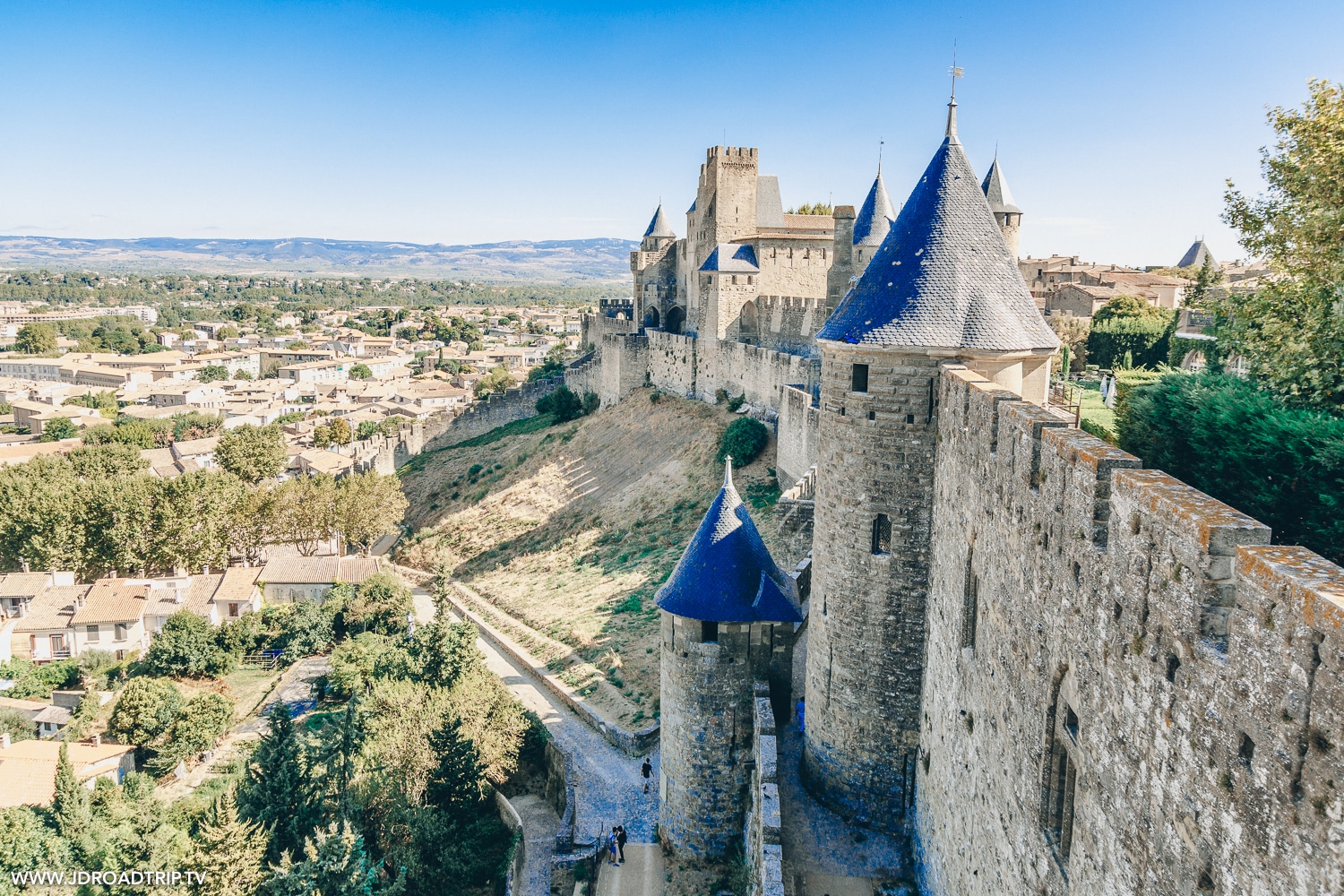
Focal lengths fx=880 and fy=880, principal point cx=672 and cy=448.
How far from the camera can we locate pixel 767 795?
12.2m

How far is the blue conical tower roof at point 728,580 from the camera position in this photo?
14109mm

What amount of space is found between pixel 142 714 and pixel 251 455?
93.8ft

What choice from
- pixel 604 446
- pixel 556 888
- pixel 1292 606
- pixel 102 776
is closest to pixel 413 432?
pixel 604 446

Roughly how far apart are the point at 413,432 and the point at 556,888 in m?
44.9

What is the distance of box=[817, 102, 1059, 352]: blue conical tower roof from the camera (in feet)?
35.0

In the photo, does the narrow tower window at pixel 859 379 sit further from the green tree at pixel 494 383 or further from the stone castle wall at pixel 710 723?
the green tree at pixel 494 383

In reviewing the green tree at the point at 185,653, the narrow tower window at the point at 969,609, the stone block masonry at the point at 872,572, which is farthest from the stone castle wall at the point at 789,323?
the narrow tower window at the point at 969,609

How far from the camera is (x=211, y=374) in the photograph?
108625 millimetres

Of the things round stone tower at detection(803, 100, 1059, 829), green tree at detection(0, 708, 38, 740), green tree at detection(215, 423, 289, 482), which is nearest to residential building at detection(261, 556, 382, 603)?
green tree at detection(0, 708, 38, 740)

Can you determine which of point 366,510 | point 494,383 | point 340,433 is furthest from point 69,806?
point 494,383

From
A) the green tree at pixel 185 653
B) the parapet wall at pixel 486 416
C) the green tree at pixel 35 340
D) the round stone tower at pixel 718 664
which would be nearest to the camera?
the round stone tower at pixel 718 664

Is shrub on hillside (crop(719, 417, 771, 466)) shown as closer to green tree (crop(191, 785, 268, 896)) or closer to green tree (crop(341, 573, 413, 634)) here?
green tree (crop(341, 573, 413, 634))

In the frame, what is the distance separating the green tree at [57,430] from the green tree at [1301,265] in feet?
254

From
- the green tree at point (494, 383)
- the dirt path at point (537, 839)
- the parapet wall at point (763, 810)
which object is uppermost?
the green tree at point (494, 383)
